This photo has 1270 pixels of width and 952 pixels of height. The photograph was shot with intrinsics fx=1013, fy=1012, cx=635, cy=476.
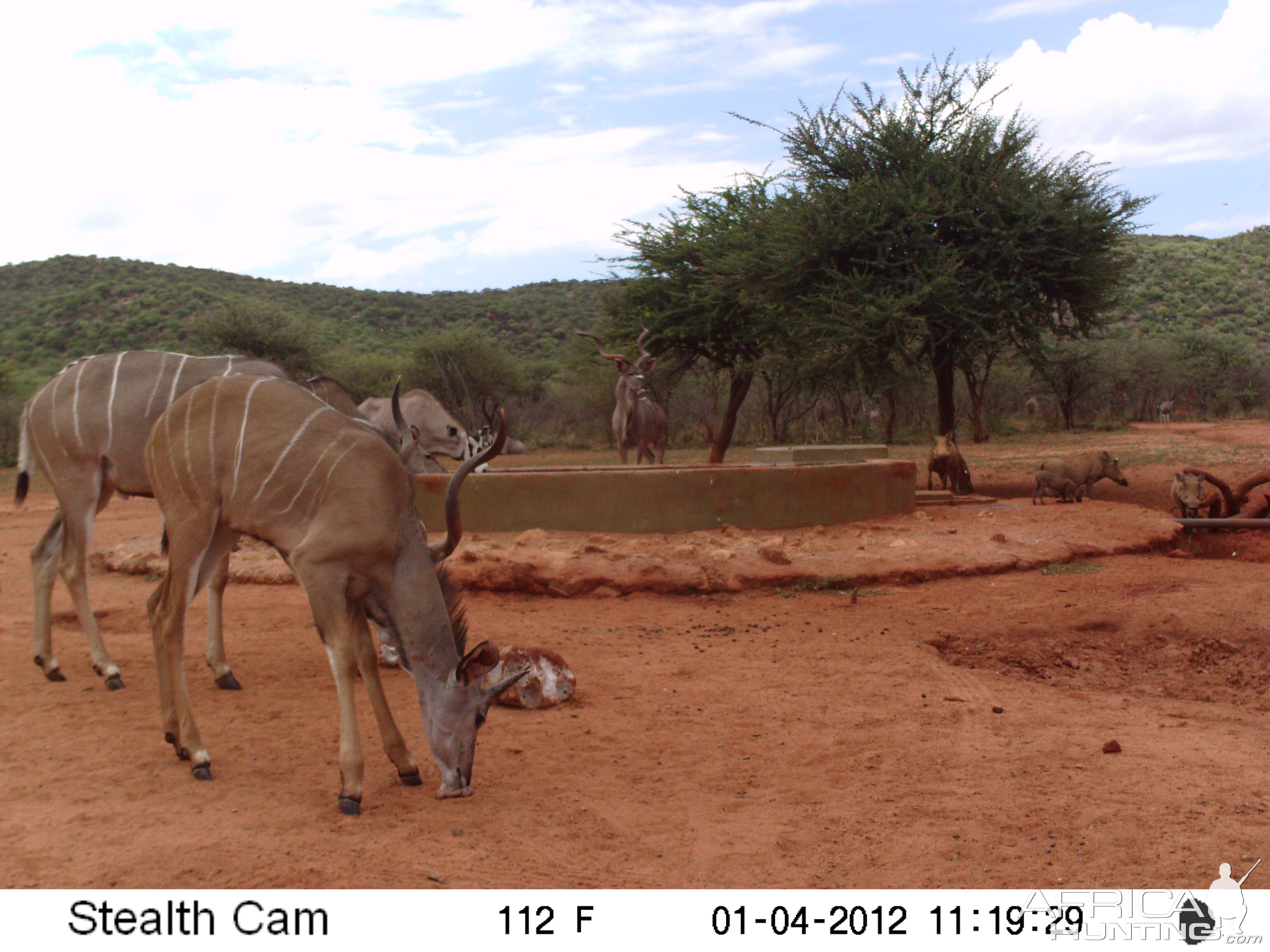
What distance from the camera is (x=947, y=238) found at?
1587 cm

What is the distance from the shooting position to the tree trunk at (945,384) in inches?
627

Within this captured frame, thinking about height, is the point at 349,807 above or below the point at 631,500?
below

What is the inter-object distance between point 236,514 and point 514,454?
24862 millimetres

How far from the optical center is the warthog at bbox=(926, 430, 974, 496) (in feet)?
48.5

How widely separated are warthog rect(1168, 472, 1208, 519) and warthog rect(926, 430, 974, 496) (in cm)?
311

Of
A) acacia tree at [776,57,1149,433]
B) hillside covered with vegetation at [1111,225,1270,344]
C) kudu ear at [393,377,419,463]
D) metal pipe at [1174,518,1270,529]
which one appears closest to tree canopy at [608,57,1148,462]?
acacia tree at [776,57,1149,433]

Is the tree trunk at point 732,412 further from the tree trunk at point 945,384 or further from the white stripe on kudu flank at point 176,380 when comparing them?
the white stripe on kudu flank at point 176,380

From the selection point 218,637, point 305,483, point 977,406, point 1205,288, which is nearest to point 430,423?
point 218,637

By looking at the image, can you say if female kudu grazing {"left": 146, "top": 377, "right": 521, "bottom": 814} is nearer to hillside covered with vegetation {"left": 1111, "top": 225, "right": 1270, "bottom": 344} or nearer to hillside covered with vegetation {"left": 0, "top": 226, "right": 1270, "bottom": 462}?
hillside covered with vegetation {"left": 0, "top": 226, "right": 1270, "bottom": 462}

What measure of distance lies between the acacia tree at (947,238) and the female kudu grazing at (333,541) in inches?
456

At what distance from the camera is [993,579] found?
9062 mm

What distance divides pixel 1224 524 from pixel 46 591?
1093 centimetres

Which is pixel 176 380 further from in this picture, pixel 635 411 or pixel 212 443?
pixel 635 411

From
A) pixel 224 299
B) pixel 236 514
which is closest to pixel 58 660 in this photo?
pixel 236 514
